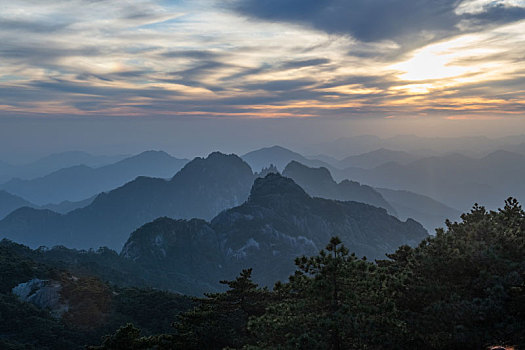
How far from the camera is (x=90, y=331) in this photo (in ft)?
192

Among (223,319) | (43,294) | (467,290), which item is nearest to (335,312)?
(467,290)

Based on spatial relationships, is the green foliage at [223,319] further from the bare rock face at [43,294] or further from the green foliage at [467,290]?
the bare rock face at [43,294]

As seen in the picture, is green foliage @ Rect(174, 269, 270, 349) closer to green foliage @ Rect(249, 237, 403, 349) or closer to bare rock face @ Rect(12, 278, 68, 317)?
green foliage @ Rect(249, 237, 403, 349)

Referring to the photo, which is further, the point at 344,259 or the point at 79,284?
the point at 79,284

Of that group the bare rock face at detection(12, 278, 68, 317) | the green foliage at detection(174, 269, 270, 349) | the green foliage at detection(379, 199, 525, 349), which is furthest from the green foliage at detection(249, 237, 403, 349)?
the bare rock face at detection(12, 278, 68, 317)

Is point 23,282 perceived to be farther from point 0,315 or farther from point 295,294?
point 295,294

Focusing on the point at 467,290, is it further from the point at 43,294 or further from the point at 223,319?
the point at 43,294

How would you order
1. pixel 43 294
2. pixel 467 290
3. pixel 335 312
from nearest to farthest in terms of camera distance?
pixel 335 312
pixel 467 290
pixel 43 294

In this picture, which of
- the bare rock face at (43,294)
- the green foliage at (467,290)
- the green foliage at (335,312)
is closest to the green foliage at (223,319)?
the green foliage at (335,312)

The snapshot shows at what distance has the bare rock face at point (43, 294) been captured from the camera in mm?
66312

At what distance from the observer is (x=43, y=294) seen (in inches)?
2704

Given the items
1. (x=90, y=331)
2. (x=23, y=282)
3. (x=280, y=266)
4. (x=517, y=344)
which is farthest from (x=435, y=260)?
(x=280, y=266)

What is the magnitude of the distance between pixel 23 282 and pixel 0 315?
2250 cm

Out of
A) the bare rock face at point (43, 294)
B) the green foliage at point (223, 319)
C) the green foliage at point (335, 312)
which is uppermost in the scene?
the green foliage at point (335, 312)
